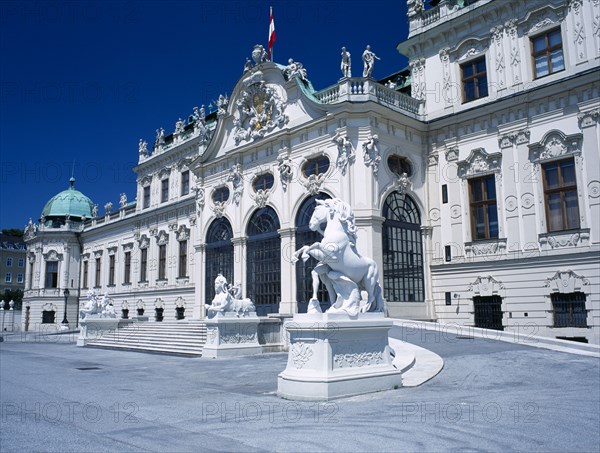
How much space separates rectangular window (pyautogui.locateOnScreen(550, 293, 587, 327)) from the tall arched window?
13000 millimetres

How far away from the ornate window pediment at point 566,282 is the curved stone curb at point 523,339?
3981 millimetres

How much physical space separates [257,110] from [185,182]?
13.6m

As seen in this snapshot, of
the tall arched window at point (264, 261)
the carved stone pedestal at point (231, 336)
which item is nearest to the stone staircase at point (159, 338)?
the carved stone pedestal at point (231, 336)

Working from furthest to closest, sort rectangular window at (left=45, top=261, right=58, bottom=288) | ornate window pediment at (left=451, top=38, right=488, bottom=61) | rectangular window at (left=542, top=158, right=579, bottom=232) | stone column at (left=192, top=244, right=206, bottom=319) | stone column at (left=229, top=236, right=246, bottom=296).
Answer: rectangular window at (left=45, top=261, right=58, bottom=288) < stone column at (left=192, top=244, right=206, bottom=319) < stone column at (left=229, top=236, right=246, bottom=296) < ornate window pediment at (left=451, top=38, right=488, bottom=61) < rectangular window at (left=542, top=158, right=579, bottom=232)

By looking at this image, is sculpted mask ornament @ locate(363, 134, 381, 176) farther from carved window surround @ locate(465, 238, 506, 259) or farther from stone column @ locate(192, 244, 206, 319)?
stone column @ locate(192, 244, 206, 319)

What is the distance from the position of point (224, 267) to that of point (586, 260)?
760 inches

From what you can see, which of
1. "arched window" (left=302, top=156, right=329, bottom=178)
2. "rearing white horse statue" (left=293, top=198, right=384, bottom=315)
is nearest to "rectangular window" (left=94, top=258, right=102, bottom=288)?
"arched window" (left=302, top=156, right=329, bottom=178)

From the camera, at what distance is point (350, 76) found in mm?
26125

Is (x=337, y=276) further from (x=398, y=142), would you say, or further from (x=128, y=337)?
(x=128, y=337)

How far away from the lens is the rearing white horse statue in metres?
11.0

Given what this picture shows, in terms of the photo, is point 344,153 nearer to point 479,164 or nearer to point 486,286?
point 479,164

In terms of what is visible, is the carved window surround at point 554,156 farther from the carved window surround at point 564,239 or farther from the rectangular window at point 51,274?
the rectangular window at point 51,274

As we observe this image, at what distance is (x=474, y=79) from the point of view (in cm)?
2681

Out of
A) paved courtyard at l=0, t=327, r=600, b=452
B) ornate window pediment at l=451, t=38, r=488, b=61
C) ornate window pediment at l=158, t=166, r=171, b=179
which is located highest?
ornate window pediment at l=451, t=38, r=488, b=61
